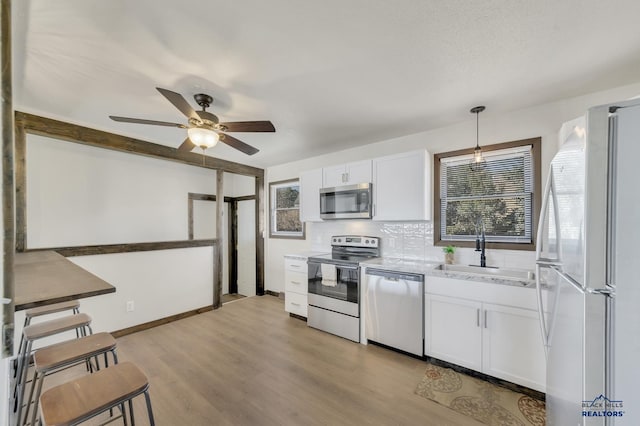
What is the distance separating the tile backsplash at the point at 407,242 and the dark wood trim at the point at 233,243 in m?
2.05

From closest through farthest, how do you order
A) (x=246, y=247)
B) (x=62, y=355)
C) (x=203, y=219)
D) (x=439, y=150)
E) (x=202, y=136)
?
(x=62, y=355), (x=202, y=136), (x=439, y=150), (x=203, y=219), (x=246, y=247)

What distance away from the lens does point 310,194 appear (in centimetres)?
393

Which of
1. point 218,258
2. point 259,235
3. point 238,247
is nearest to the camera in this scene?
point 218,258

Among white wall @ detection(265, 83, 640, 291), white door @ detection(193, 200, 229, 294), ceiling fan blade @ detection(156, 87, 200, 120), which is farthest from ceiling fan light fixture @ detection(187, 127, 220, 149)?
white door @ detection(193, 200, 229, 294)

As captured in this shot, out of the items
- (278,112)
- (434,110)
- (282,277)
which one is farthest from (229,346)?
(434,110)

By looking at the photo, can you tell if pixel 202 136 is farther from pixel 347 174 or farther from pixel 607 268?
pixel 607 268

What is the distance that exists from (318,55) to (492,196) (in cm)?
233

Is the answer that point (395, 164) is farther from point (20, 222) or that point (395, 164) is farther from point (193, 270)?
point (20, 222)

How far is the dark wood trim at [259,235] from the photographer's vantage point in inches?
193

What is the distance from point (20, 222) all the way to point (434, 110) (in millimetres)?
4287

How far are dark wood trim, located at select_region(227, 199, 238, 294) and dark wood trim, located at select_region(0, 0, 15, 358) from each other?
16.5 ft

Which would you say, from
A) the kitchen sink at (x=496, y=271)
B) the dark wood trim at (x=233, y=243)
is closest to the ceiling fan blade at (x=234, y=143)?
the kitchen sink at (x=496, y=271)

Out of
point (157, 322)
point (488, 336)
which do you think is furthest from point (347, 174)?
point (157, 322)

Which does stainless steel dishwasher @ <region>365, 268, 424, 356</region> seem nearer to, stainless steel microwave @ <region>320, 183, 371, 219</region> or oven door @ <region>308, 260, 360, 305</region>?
oven door @ <region>308, 260, 360, 305</region>
